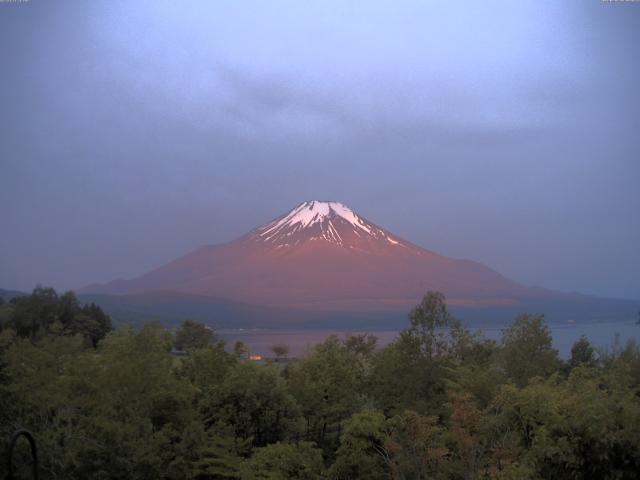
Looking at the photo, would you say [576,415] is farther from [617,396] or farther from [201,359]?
[201,359]

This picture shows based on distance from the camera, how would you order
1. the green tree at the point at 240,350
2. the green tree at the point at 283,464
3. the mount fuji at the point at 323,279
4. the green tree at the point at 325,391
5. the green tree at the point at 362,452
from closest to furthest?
the green tree at the point at 283,464
the green tree at the point at 362,452
the green tree at the point at 325,391
the green tree at the point at 240,350
the mount fuji at the point at 323,279

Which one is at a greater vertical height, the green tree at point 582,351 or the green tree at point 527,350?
the green tree at point 527,350

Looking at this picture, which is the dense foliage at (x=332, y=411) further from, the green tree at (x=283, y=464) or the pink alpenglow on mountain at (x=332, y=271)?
the pink alpenglow on mountain at (x=332, y=271)

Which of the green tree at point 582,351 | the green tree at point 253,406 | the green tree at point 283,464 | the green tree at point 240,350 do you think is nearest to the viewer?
the green tree at point 283,464

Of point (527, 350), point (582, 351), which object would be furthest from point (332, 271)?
point (527, 350)

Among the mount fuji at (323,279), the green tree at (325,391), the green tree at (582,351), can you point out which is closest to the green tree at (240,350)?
the green tree at (325,391)

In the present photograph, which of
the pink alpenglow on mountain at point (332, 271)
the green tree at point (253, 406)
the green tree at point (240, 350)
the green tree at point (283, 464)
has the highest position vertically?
the pink alpenglow on mountain at point (332, 271)

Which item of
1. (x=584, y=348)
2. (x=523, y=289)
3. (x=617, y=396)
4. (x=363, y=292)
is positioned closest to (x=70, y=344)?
(x=617, y=396)
